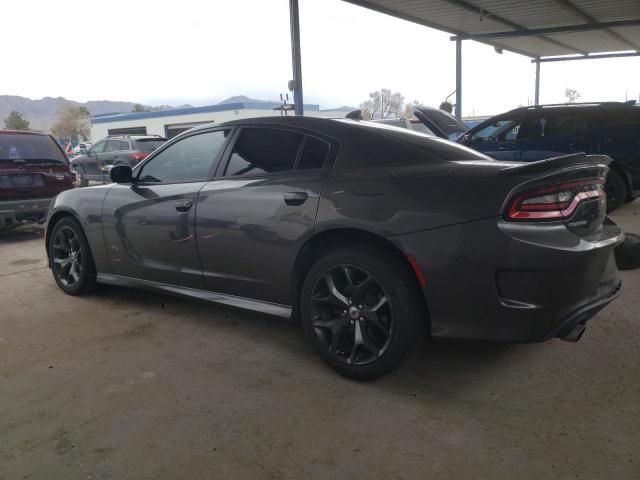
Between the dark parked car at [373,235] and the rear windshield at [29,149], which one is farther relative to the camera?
the rear windshield at [29,149]

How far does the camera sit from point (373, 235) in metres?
2.78

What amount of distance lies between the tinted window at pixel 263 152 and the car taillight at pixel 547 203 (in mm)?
1422

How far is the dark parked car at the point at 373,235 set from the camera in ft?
7.87

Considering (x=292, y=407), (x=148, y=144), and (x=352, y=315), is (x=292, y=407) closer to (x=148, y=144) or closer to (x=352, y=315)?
(x=352, y=315)

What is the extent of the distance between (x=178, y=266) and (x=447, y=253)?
2103mm

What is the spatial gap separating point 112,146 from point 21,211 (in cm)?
910

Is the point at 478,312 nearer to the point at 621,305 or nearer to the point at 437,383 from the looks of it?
the point at 437,383

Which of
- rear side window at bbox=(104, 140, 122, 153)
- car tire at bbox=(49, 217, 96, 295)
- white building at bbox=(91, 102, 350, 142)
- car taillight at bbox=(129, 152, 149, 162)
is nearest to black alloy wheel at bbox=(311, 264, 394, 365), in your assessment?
car tire at bbox=(49, 217, 96, 295)

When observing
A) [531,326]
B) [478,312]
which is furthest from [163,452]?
[531,326]

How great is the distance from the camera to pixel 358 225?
9.02 ft

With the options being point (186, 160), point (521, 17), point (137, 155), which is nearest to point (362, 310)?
point (186, 160)

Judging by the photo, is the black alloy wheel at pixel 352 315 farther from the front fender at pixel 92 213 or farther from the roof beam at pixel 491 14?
the roof beam at pixel 491 14

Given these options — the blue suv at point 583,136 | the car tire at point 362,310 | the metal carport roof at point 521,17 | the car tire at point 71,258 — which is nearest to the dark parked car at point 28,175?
the car tire at point 71,258

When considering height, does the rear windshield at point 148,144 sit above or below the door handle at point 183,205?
above
